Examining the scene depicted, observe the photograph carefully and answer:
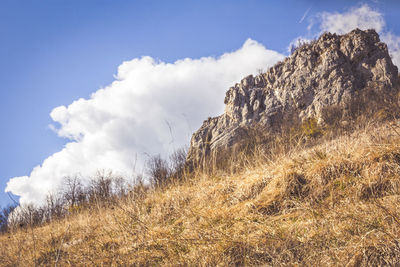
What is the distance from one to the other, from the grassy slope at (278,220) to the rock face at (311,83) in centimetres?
2992

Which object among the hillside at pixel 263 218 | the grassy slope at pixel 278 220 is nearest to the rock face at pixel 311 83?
the hillside at pixel 263 218

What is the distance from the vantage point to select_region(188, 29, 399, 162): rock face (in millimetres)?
36656

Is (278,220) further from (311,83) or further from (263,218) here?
(311,83)

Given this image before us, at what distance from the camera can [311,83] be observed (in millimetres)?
40656

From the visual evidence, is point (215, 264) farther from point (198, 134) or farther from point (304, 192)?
point (198, 134)

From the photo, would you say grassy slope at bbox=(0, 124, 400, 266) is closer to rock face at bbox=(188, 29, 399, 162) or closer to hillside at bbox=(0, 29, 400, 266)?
hillside at bbox=(0, 29, 400, 266)

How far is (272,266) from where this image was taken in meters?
1.60

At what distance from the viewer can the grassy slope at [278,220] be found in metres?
1.68

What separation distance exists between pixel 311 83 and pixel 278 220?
145 feet

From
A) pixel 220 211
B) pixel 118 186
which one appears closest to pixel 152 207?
pixel 118 186

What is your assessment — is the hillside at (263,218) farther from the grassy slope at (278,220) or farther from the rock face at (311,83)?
the rock face at (311,83)

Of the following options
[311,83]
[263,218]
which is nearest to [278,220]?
[263,218]

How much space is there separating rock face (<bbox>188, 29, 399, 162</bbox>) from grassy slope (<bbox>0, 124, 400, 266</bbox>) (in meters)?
29.9

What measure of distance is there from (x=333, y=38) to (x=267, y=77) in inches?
545
